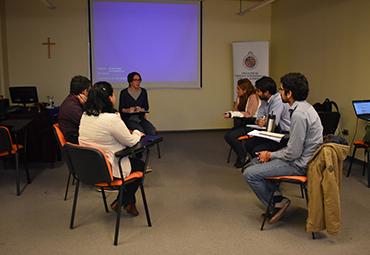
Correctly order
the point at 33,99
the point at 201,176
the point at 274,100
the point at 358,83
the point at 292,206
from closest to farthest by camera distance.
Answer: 1. the point at 292,206
2. the point at 274,100
3. the point at 201,176
4. the point at 358,83
5. the point at 33,99

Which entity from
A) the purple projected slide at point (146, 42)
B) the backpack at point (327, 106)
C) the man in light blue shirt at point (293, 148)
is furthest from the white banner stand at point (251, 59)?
the man in light blue shirt at point (293, 148)

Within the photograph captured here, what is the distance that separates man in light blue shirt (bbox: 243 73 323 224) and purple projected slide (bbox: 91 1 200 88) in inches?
179

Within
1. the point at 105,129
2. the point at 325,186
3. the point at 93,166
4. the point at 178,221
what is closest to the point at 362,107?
the point at 325,186

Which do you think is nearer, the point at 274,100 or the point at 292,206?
the point at 292,206

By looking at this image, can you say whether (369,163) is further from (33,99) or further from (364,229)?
(33,99)

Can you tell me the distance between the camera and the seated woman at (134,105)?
464 centimetres

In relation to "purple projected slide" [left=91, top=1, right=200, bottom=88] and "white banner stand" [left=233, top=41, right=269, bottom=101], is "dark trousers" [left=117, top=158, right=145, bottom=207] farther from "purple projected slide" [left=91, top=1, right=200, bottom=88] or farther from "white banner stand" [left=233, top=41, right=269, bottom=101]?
"white banner stand" [left=233, top=41, right=269, bottom=101]

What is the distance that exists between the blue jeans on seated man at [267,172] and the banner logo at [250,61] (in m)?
4.55

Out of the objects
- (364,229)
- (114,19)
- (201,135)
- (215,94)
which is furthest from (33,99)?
(364,229)

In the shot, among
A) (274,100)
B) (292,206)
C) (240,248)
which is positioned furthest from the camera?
(274,100)

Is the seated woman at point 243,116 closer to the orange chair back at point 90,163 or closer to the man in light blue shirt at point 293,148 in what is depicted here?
the man in light blue shirt at point 293,148

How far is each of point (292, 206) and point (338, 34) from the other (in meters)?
3.23

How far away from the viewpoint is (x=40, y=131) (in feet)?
13.3

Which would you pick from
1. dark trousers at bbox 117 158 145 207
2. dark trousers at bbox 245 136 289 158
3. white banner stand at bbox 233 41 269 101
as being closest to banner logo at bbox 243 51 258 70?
white banner stand at bbox 233 41 269 101
